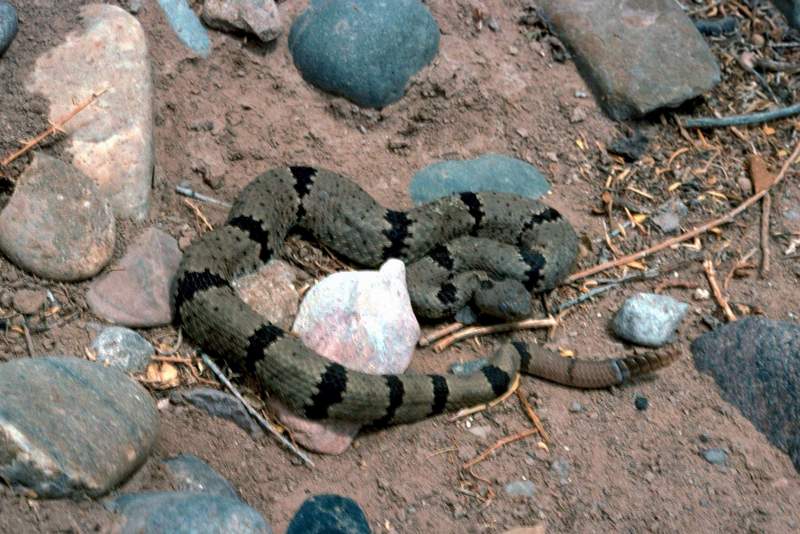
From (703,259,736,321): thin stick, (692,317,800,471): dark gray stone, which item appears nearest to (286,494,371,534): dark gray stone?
(692,317,800,471): dark gray stone

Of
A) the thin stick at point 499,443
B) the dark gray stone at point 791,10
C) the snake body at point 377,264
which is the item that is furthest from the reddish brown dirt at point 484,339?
the dark gray stone at point 791,10

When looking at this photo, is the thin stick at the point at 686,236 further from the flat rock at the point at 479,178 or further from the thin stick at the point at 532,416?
the thin stick at the point at 532,416

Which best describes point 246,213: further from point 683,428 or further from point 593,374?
point 683,428

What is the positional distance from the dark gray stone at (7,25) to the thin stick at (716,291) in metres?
3.50

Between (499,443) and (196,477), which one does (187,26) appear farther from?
(499,443)

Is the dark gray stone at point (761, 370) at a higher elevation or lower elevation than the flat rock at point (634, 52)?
lower

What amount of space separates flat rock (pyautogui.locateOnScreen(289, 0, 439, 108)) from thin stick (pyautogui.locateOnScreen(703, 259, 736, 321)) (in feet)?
6.10

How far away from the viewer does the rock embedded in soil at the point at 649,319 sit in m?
4.03

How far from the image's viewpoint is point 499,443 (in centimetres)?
360

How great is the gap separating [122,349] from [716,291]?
2.79m

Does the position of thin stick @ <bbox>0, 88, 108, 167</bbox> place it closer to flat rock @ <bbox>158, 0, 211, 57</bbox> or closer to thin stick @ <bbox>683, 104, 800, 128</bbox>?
flat rock @ <bbox>158, 0, 211, 57</bbox>

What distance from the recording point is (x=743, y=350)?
3.90 metres

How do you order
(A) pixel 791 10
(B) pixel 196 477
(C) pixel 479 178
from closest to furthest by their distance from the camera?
1. (B) pixel 196 477
2. (C) pixel 479 178
3. (A) pixel 791 10

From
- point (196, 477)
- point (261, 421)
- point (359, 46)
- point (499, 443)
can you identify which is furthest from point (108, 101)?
point (499, 443)
